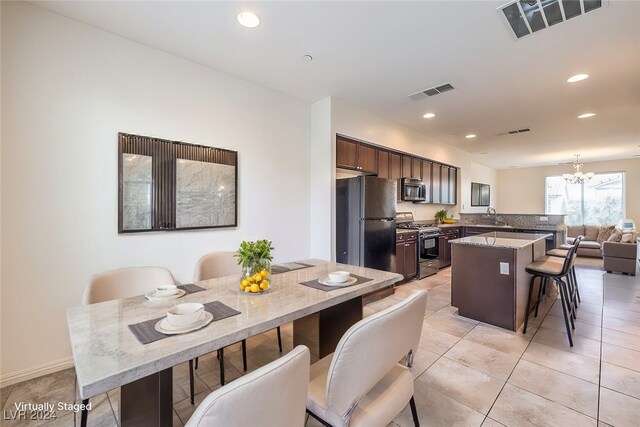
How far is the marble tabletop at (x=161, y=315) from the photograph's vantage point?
88 centimetres

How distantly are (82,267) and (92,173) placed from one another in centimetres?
79

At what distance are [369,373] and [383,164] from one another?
4059 millimetres

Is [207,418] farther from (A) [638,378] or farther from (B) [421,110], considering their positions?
(B) [421,110]

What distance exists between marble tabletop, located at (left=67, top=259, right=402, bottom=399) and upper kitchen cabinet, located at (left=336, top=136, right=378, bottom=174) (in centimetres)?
243

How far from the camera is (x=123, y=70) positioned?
2.49 metres

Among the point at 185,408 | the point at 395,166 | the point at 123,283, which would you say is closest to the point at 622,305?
the point at 395,166

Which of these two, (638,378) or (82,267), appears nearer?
(638,378)

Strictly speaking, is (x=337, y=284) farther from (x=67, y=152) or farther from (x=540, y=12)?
(x=540, y=12)

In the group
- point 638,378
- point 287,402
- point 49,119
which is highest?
point 49,119

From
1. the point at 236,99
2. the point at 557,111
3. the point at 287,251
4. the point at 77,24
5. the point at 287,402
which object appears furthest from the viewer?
the point at 557,111

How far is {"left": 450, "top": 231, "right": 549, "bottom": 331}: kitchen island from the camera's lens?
2.85 meters

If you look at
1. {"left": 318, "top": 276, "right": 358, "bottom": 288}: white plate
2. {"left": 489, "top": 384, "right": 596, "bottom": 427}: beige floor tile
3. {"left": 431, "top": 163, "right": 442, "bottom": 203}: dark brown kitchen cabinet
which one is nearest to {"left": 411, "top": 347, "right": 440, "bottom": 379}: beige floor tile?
{"left": 489, "top": 384, "right": 596, "bottom": 427}: beige floor tile

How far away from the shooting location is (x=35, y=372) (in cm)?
212

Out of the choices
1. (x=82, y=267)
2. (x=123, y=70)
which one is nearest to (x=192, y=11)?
(x=123, y=70)
